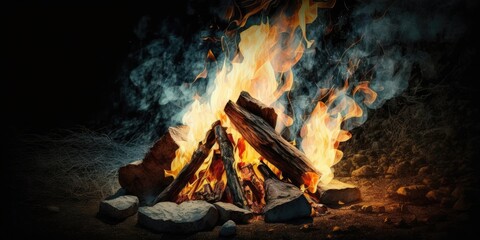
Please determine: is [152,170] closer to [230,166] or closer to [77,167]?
[230,166]

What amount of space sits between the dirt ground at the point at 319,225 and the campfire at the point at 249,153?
168mm

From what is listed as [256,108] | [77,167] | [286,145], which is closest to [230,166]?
[286,145]

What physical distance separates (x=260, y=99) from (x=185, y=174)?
144cm

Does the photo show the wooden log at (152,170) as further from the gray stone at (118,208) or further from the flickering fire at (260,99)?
the gray stone at (118,208)

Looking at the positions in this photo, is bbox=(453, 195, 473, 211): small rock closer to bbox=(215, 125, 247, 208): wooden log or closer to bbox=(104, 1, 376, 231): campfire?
bbox=(104, 1, 376, 231): campfire

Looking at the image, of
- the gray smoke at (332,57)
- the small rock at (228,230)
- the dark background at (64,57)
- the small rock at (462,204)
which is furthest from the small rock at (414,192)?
the dark background at (64,57)

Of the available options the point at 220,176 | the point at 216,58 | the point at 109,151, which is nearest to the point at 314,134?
the point at 220,176

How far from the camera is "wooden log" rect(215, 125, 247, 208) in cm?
345

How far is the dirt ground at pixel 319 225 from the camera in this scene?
265cm

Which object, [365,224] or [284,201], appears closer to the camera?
[365,224]

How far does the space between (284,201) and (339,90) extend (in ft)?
14.3

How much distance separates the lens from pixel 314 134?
4406 mm

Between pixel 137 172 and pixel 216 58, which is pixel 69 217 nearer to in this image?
pixel 137 172

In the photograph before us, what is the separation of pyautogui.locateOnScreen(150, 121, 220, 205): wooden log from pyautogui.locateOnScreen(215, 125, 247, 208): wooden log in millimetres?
179
